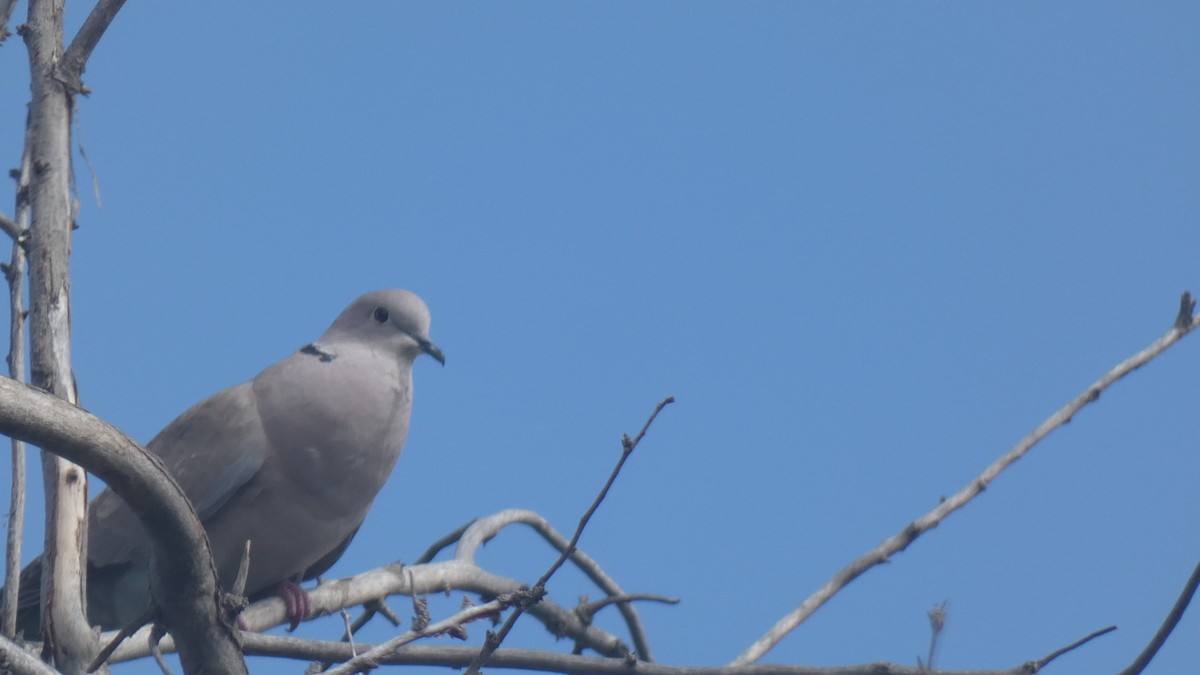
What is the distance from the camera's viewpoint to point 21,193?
10.9 ft

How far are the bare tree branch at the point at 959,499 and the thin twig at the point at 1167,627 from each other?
852 millimetres

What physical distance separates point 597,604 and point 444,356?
2.91 ft

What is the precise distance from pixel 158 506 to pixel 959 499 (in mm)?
1897

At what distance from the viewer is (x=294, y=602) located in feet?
13.2

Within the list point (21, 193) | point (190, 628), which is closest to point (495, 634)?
point (190, 628)

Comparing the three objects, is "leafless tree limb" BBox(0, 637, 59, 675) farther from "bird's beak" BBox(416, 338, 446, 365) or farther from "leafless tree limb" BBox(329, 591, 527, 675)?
"bird's beak" BBox(416, 338, 446, 365)

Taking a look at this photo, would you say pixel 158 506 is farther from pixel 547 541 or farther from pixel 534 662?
pixel 547 541

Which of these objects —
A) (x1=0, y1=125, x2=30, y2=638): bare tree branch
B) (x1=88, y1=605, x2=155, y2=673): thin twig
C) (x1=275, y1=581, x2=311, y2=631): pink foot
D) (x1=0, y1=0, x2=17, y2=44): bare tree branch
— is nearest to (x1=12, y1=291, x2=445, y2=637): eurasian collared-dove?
(x1=275, y1=581, x2=311, y2=631): pink foot

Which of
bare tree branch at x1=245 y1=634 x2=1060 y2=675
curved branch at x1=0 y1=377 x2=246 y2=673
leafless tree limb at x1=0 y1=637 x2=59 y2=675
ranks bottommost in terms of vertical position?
bare tree branch at x1=245 y1=634 x2=1060 y2=675

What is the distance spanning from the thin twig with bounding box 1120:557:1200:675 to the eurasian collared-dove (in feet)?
7.51

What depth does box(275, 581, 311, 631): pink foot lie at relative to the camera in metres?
4.01

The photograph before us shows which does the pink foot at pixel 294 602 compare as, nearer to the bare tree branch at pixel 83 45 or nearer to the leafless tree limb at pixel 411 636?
the bare tree branch at pixel 83 45

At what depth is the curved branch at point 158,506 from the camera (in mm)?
1812

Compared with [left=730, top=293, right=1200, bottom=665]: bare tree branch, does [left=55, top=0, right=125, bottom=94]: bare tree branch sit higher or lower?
higher
